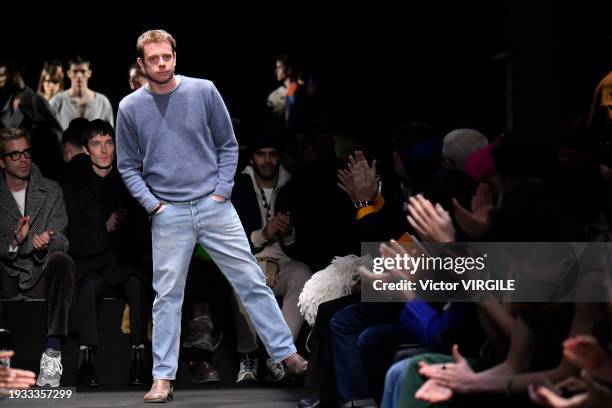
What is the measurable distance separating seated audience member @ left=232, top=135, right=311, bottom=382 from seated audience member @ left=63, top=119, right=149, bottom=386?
1.79 ft

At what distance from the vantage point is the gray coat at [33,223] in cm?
668

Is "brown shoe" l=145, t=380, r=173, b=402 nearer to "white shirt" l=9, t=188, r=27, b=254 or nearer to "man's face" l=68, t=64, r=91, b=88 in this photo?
"white shirt" l=9, t=188, r=27, b=254

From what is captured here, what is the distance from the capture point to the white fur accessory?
5668mm

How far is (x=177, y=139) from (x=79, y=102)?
3.86 m

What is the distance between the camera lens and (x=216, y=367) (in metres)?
6.72

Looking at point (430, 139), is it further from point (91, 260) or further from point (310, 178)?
point (91, 260)

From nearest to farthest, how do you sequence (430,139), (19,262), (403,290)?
(403,290), (430,139), (19,262)

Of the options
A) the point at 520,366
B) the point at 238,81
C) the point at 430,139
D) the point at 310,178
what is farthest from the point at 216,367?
the point at 238,81

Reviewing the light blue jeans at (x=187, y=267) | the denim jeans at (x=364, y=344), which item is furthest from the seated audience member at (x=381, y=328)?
the light blue jeans at (x=187, y=267)

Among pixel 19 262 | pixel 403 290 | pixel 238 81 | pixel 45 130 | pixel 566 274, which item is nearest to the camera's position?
pixel 566 274

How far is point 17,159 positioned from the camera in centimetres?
685

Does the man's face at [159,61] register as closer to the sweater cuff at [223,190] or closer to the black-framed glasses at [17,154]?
the sweater cuff at [223,190]

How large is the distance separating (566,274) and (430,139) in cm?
197

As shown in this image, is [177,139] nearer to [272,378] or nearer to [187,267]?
[187,267]
